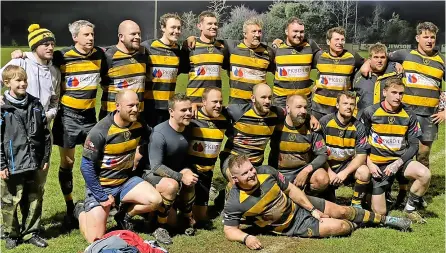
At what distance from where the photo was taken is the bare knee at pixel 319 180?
575 cm

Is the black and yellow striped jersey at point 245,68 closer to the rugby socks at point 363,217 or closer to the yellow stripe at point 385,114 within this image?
the yellow stripe at point 385,114

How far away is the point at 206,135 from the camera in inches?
219

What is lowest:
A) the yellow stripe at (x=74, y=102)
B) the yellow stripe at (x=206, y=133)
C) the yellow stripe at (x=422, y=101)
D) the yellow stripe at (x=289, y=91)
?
the yellow stripe at (x=206, y=133)

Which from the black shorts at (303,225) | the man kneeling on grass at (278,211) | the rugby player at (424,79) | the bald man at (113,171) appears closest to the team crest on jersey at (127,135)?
the bald man at (113,171)

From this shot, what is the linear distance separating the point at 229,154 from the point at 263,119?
0.51 meters

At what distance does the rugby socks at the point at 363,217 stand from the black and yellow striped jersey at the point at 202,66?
6.53 feet

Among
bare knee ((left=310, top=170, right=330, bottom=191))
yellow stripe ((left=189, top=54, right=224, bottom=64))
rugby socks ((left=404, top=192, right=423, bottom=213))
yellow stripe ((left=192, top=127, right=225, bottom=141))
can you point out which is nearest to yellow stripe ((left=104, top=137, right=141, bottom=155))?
yellow stripe ((left=192, top=127, right=225, bottom=141))

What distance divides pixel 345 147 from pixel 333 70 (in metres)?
0.94

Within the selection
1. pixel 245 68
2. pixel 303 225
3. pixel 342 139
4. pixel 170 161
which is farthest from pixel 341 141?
pixel 170 161

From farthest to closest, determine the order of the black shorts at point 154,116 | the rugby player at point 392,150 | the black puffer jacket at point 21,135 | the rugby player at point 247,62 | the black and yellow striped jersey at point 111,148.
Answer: the rugby player at point 247,62 < the black shorts at point 154,116 < the rugby player at point 392,150 < the black and yellow striped jersey at point 111,148 < the black puffer jacket at point 21,135

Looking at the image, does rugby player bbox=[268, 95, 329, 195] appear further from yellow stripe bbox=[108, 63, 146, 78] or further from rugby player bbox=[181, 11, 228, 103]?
yellow stripe bbox=[108, 63, 146, 78]

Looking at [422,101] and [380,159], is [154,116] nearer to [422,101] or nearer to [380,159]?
[380,159]

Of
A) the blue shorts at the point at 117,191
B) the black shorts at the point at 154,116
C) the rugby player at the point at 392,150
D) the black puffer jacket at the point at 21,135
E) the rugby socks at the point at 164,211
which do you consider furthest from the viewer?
the black shorts at the point at 154,116

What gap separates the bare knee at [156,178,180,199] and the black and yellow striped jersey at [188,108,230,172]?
520 millimetres
